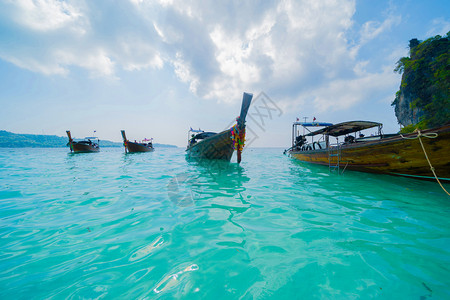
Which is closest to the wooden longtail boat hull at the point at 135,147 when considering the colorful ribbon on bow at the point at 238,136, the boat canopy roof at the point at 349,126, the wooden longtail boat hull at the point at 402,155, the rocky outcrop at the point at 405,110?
the colorful ribbon on bow at the point at 238,136

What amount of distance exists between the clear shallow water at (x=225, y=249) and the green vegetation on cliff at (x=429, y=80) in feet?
97.2

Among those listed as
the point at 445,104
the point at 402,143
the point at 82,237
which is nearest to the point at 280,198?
the point at 82,237

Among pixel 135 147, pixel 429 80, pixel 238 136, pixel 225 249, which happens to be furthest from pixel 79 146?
pixel 429 80

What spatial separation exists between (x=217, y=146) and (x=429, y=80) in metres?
36.2

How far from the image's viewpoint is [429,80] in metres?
24.6

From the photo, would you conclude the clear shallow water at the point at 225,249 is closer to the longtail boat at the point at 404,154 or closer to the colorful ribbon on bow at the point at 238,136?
the longtail boat at the point at 404,154

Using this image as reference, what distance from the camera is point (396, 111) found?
124ft

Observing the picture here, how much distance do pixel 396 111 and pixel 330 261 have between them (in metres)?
54.5

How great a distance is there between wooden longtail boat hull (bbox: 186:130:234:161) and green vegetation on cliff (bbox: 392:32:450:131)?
28587 millimetres

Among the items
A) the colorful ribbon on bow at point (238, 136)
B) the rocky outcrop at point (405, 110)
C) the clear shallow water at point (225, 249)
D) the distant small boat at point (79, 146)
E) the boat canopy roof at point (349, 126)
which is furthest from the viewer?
the rocky outcrop at point (405, 110)

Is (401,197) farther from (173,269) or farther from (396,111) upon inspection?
(396,111)

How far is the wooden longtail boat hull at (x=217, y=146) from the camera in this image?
459 inches

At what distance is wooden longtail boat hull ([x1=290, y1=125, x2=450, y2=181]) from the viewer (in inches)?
208

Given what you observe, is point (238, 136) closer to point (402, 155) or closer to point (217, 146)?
point (217, 146)
